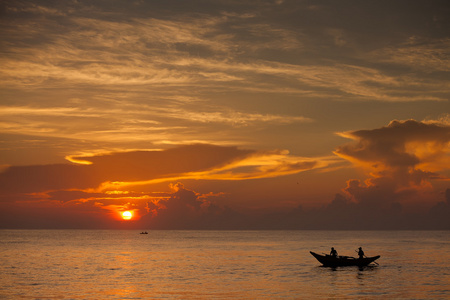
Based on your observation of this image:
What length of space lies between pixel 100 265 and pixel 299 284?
41913 millimetres

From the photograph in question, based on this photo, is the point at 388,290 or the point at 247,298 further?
the point at 388,290

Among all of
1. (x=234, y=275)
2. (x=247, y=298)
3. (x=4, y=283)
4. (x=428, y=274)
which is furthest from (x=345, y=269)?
(x=4, y=283)

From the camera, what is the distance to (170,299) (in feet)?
159

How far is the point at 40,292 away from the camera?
Answer: 5369 cm

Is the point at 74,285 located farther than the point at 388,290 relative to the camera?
Yes

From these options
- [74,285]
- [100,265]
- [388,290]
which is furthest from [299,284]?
[100,265]

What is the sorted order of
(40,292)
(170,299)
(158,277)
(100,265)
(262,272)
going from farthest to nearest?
(100,265) → (262,272) → (158,277) → (40,292) → (170,299)

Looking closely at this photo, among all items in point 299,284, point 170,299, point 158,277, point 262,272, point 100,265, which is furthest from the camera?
point 100,265

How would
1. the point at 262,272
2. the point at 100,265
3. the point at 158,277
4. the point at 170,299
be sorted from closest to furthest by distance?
the point at 170,299 → the point at 158,277 → the point at 262,272 → the point at 100,265

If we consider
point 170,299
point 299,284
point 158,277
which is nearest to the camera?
point 170,299

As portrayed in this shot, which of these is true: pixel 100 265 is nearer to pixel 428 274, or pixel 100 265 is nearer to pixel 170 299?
pixel 170 299

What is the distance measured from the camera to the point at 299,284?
193ft

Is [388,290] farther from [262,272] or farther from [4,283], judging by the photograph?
[4,283]

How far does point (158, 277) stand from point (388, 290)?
2985 centimetres
